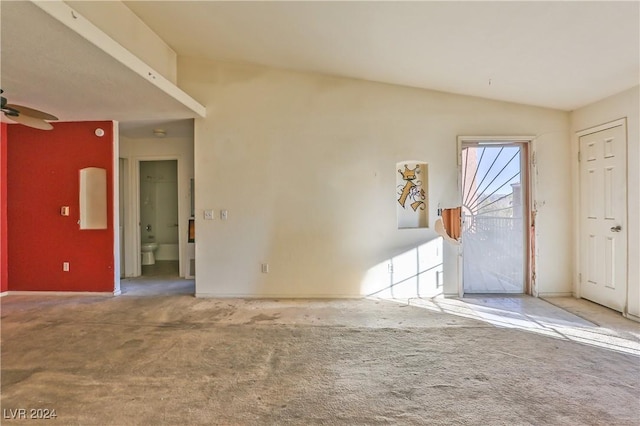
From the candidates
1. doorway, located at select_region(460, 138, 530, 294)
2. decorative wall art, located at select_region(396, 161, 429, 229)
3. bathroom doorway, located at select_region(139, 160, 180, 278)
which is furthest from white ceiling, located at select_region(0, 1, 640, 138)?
bathroom doorway, located at select_region(139, 160, 180, 278)

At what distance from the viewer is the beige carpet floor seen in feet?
6.25

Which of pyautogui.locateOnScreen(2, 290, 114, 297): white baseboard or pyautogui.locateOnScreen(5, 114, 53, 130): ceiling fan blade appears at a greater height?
pyautogui.locateOnScreen(5, 114, 53, 130): ceiling fan blade

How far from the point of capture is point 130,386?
2201 millimetres

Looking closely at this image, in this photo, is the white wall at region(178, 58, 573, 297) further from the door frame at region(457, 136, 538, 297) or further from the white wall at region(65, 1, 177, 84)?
the white wall at region(65, 1, 177, 84)

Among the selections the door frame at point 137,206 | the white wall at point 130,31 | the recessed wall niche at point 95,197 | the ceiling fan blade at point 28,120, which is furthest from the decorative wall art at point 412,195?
the recessed wall niche at point 95,197

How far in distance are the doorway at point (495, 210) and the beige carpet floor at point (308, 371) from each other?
0.95m

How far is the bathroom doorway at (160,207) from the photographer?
22.6 feet

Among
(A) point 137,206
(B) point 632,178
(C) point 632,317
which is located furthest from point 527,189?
(A) point 137,206

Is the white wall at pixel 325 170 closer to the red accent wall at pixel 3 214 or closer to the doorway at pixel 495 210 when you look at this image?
the doorway at pixel 495 210

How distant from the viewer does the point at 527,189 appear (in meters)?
4.30

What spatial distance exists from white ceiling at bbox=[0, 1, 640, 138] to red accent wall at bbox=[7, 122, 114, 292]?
47 centimetres

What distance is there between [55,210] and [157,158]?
1.65 metres

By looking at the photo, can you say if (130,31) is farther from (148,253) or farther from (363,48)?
(148,253)

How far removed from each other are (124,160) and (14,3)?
4.08 metres
